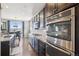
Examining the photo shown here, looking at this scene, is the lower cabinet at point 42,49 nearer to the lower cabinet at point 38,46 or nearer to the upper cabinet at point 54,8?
the lower cabinet at point 38,46

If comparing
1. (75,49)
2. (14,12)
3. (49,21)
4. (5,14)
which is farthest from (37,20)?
(75,49)

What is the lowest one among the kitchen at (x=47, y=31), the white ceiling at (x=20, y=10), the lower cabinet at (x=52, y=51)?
the lower cabinet at (x=52, y=51)

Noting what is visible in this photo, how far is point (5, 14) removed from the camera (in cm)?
160

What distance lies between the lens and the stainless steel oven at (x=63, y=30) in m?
1.43

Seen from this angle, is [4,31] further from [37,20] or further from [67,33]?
[67,33]

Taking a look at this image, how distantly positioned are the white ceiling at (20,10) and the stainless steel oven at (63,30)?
0.22 m

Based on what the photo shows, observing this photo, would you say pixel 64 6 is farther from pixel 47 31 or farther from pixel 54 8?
pixel 47 31

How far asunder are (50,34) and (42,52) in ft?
0.86

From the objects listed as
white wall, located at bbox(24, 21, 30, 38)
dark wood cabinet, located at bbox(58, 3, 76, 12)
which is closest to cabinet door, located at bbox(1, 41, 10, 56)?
white wall, located at bbox(24, 21, 30, 38)

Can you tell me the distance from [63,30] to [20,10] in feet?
1.96

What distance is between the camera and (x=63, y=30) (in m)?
1.55

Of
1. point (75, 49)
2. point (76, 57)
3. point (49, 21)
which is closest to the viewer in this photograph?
point (75, 49)

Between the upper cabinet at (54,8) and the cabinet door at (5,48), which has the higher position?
the upper cabinet at (54,8)

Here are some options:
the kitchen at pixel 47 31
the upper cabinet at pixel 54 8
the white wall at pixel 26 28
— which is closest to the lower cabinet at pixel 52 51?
the kitchen at pixel 47 31
